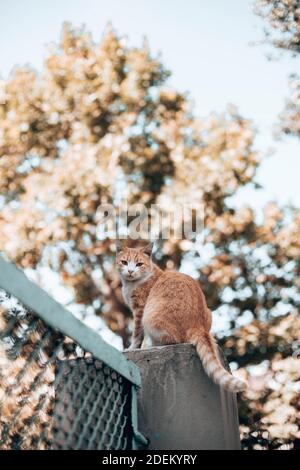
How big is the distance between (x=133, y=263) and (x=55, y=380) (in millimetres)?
3629

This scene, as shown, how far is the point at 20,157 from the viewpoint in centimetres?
1254

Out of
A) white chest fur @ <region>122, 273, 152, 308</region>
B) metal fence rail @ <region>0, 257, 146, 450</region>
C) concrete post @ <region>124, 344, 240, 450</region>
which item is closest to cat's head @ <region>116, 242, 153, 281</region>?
white chest fur @ <region>122, 273, 152, 308</region>

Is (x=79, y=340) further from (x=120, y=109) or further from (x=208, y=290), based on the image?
(x=120, y=109)

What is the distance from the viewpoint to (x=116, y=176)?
11562mm

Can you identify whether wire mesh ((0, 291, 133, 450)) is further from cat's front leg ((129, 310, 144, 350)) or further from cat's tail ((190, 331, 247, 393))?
cat's front leg ((129, 310, 144, 350))

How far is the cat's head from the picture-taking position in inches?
208

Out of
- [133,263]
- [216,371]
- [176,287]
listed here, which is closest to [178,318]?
[176,287]

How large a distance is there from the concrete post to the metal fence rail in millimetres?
136

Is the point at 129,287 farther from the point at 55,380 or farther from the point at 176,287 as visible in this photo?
the point at 55,380

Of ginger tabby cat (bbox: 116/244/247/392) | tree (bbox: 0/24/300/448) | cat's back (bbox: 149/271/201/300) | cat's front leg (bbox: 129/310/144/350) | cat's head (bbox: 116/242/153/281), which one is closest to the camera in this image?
ginger tabby cat (bbox: 116/244/247/392)

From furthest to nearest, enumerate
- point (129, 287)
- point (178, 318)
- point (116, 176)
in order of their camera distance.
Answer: point (116, 176) < point (129, 287) < point (178, 318)

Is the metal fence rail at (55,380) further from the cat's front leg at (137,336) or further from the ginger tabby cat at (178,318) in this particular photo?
the cat's front leg at (137,336)
